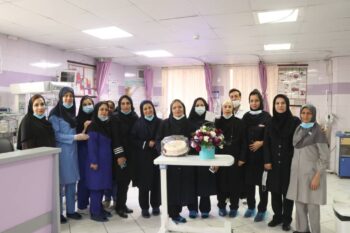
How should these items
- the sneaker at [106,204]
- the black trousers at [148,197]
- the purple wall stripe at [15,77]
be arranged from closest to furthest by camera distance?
the black trousers at [148,197] → the sneaker at [106,204] → the purple wall stripe at [15,77]

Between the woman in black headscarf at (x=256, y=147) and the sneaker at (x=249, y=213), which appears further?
the sneaker at (x=249, y=213)

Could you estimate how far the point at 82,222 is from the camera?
11.2 feet

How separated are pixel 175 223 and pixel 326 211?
7.13 feet

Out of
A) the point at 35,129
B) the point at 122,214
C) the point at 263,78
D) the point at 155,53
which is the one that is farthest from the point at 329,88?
the point at 35,129

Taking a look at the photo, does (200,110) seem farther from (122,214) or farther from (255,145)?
(122,214)

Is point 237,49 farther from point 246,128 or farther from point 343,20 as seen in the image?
point 246,128

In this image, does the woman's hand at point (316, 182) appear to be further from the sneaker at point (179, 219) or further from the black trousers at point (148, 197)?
the black trousers at point (148, 197)

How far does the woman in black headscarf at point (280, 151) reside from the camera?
3031mm

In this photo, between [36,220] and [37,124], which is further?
[37,124]

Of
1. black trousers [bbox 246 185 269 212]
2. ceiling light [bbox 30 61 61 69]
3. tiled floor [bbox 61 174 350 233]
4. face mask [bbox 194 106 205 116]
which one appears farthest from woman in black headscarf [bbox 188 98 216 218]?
ceiling light [bbox 30 61 61 69]

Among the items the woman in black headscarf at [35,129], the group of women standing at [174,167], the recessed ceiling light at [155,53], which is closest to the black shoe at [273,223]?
the group of women standing at [174,167]

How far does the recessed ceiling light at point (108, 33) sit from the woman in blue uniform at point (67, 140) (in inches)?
59.5

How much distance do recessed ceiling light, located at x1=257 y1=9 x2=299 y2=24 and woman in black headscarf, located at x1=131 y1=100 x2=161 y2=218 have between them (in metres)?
1.90

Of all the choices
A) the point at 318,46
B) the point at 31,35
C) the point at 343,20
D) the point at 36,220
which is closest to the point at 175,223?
the point at 36,220
